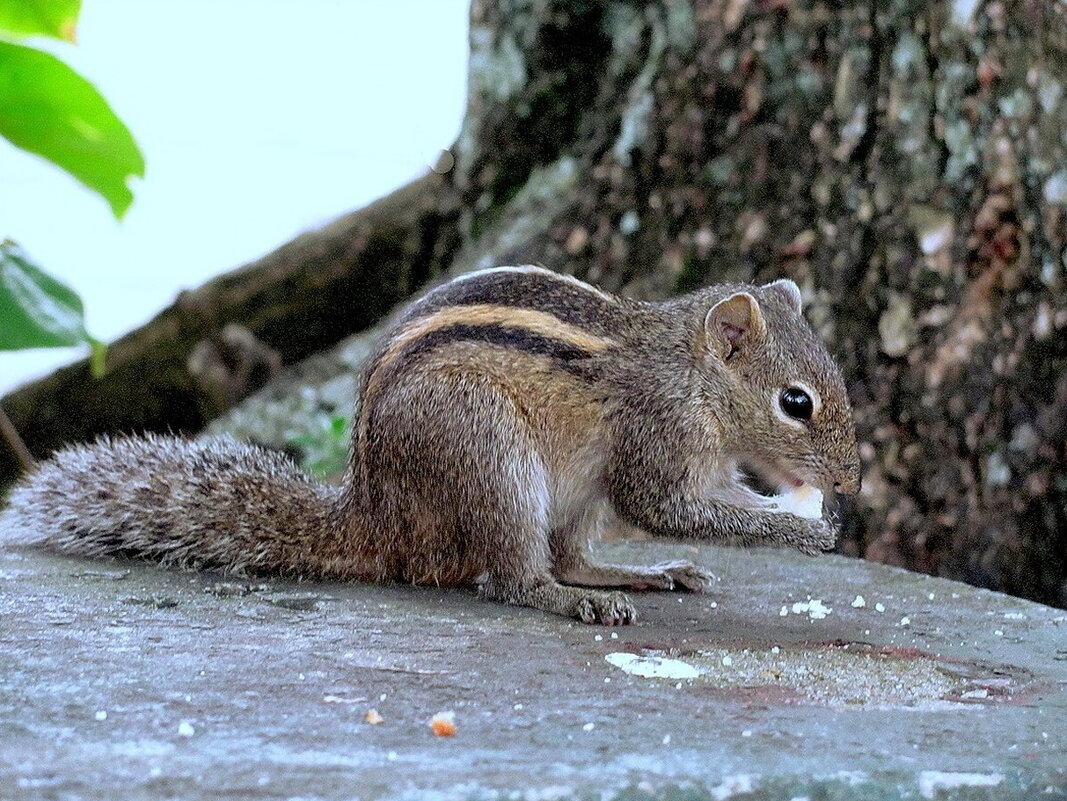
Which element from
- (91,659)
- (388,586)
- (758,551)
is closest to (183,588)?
(388,586)

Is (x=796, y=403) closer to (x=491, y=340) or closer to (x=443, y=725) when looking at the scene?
(x=491, y=340)

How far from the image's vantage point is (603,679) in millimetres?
2363

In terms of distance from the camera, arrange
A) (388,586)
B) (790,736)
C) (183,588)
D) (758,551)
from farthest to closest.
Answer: (758,551) → (388,586) → (183,588) → (790,736)

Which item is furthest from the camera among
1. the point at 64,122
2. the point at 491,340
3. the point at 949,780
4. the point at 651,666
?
the point at 491,340

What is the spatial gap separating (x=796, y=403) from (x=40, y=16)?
1821 mm

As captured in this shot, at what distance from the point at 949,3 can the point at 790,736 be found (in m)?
2.82

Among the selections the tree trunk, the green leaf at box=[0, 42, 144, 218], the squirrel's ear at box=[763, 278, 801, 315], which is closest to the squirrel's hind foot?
the squirrel's ear at box=[763, 278, 801, 315]

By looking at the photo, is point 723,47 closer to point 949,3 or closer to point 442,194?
point 949,3

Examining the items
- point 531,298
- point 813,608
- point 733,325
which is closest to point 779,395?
point 733,325

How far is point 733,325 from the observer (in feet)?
10.7

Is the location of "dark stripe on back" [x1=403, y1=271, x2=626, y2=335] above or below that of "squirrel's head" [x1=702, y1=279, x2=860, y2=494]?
above

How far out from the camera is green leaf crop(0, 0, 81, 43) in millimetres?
2133

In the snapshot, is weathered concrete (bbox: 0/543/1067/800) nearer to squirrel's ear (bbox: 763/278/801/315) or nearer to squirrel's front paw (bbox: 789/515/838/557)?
squirrel's front paw (bbox: 789/515/838/557)

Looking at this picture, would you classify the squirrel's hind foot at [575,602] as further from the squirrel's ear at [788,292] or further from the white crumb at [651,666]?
the squirrel's ear at [788,292]
